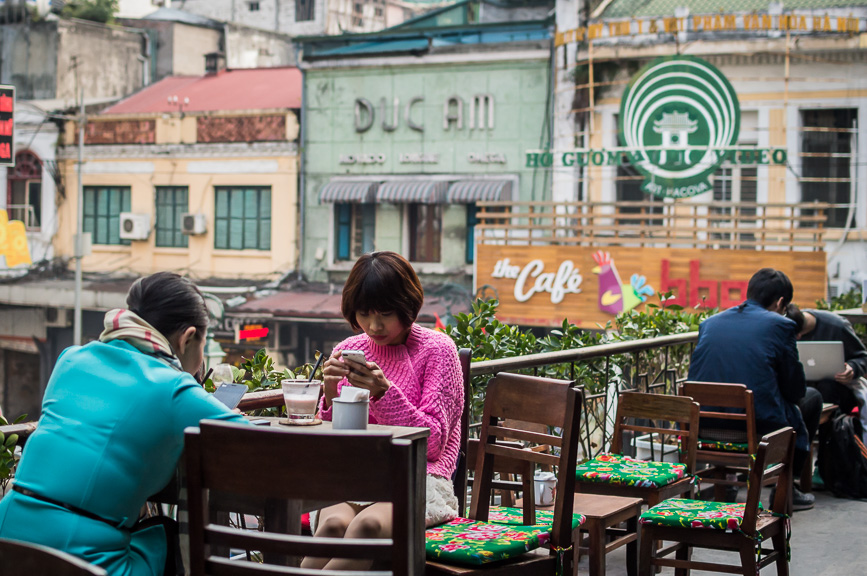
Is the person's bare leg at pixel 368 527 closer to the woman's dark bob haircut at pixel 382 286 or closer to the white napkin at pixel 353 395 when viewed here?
the white napkin at pixel 353 395

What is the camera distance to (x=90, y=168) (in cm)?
2559

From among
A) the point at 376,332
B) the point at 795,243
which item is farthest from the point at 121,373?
the point at 795,243

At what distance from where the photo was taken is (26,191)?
26125 millimetres

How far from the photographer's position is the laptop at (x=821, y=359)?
7047 mm

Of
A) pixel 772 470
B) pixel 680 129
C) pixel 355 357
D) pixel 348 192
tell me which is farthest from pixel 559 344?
pixel 348 192

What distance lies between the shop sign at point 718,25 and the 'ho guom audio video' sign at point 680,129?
2.98 ft

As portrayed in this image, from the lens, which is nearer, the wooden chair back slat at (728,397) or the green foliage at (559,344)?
the wooden chair back slat at (728,397)

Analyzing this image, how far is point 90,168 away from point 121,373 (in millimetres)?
24409

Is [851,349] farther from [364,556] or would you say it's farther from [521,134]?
[521,134]

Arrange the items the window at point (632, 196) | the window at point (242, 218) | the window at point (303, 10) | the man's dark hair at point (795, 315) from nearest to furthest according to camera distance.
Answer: the man's dark hair at point (795, 315), the window at point (632, 196), the window at point (242, 218), the window at point (303, 10)

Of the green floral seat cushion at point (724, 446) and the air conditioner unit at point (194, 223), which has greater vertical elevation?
the air conditioner unit at point (194, 223)

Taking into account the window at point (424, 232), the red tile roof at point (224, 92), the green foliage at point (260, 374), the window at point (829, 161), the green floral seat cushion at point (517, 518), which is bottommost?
the green floral seat cushion at point (517, 518)

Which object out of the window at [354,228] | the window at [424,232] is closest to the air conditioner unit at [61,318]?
the window at [354,228]

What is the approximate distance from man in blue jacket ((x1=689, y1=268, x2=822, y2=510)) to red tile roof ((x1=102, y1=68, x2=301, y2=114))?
18.4m
